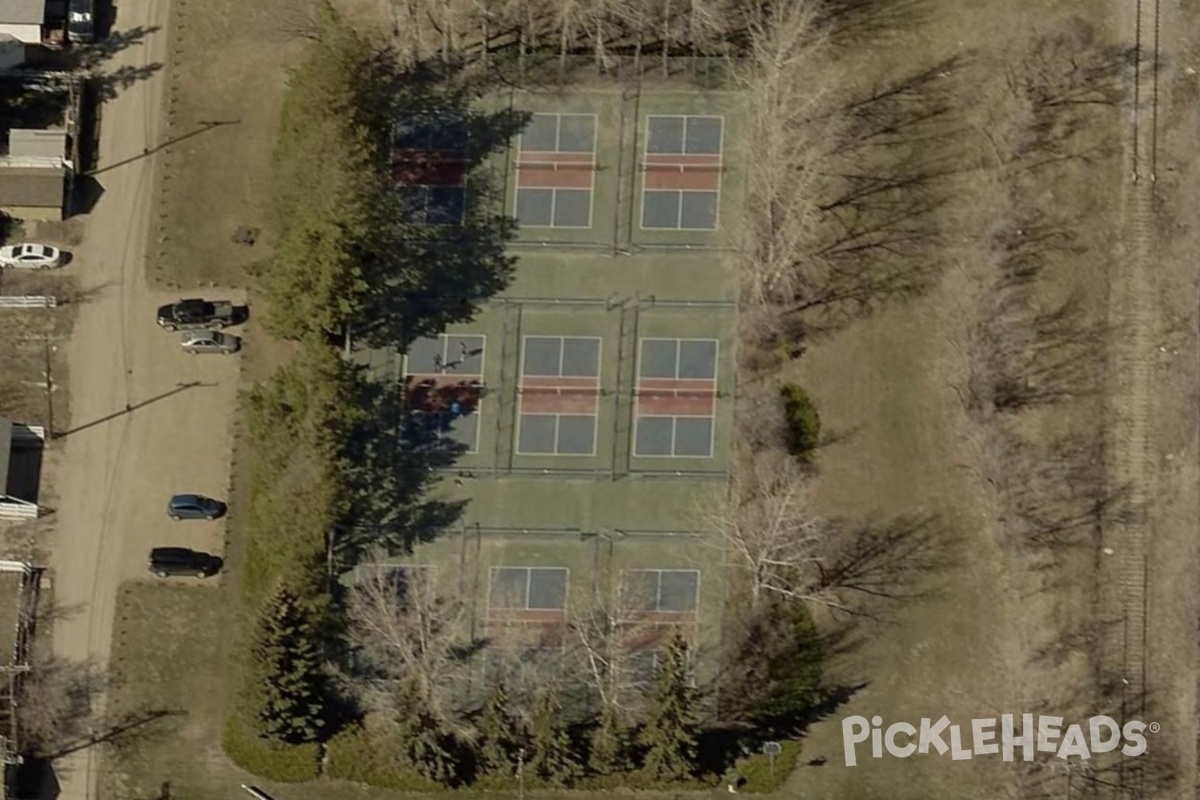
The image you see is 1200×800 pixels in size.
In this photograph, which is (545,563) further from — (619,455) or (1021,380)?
(1021,380)

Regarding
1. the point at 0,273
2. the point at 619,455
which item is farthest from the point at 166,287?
the point at 619,455

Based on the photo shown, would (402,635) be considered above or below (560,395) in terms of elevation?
below

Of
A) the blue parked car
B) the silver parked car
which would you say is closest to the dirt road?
the silver parked car

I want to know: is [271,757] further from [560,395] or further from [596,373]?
[596,373]

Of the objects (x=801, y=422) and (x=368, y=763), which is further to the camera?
(x=801, y=422)

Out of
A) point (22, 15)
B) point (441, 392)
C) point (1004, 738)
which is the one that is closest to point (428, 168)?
point (441, 392)

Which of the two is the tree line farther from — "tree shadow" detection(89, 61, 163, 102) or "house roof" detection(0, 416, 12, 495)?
"house roof" detection(0, 416, 12, 495)
